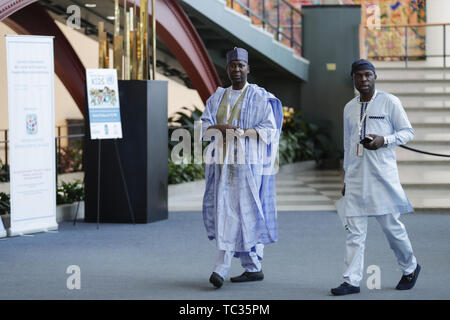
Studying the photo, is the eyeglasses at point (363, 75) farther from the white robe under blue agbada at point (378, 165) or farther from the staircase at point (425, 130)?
the staircase at point (425, 130)

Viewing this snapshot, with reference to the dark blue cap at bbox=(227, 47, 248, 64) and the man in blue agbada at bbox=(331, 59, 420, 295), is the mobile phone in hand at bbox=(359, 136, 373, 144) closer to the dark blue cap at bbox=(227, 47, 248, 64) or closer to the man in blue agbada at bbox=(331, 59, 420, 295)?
the man in blue agbada at bbox=(331, 59, 420, 295)

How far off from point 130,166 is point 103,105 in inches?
31.5

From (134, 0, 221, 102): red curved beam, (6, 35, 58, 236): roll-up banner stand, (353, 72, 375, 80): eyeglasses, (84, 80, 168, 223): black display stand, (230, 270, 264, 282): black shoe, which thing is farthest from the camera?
(134, 0, 221, 102): red curved beam

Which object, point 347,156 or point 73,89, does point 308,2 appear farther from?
point 347,156

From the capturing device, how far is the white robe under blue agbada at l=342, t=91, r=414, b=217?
5836 millimetres

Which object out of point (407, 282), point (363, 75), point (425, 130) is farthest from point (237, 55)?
point (425, 130)

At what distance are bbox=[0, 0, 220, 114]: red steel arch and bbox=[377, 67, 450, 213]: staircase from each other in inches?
121

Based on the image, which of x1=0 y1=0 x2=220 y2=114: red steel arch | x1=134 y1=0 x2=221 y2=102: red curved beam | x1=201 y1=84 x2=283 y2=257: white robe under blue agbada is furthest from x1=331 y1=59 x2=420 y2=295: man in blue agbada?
x1=0 y1=0 x2=220 y2=114: red steel arch

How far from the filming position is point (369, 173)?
19.3ft

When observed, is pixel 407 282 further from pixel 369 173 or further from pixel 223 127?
pixel 223 127

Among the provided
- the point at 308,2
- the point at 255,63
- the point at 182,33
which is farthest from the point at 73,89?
the point at 308,2

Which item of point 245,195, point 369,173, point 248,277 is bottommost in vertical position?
point 248,277

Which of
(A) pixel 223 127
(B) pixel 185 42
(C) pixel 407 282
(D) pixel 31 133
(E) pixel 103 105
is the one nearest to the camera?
(C) pixel 407 282
